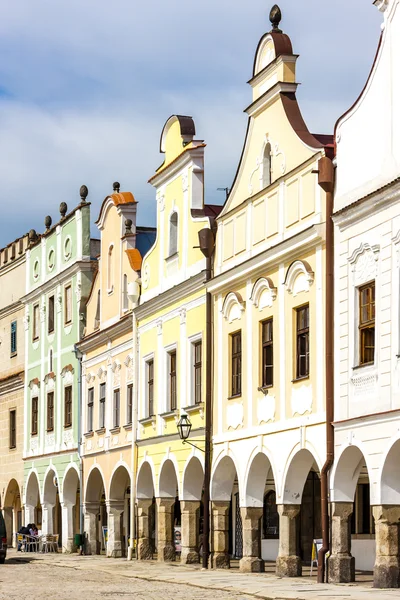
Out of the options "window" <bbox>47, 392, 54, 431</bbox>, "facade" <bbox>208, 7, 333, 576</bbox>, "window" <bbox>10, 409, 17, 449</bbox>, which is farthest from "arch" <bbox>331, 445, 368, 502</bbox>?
"window" <bbox>10, 409, 17, 449</bbox>

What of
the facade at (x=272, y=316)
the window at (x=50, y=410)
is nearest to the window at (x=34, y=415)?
the window at (x=50, y=410)

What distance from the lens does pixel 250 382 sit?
27672mm

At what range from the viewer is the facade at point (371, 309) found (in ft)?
69.7

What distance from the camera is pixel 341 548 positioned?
22.8 metres

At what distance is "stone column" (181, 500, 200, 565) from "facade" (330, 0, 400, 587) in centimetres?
862

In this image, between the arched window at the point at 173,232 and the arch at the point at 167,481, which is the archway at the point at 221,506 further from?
the arched window at the point at 173,232

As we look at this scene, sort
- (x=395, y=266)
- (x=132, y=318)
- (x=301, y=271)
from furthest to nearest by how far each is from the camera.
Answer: (x=132, y=318)
(x=301, y=271)
(x=395, y=266)

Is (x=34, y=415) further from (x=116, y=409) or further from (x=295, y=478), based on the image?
(x=295, y=478)

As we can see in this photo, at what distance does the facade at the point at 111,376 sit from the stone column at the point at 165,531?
3.08m

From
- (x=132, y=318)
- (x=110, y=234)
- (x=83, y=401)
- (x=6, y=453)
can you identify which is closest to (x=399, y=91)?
(x=132, y=318)

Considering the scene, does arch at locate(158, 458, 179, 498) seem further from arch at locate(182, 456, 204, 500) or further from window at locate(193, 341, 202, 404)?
window at locate(193, 341, 202, 404)

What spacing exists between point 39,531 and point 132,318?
1253 cm

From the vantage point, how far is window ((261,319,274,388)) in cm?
2683

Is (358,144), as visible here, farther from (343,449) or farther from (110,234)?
(110,234)
